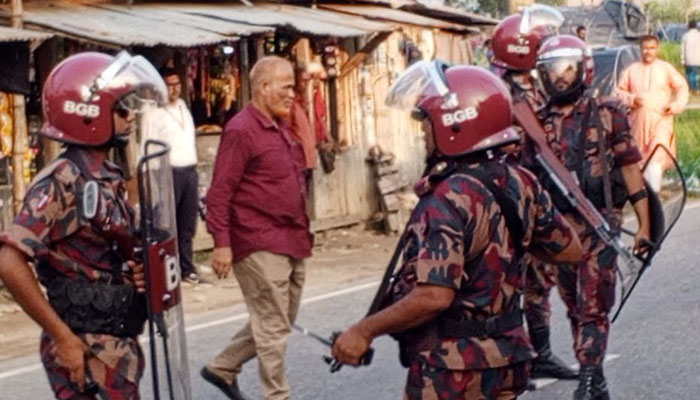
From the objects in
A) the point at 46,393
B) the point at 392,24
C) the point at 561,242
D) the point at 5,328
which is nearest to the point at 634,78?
the point at 392,24

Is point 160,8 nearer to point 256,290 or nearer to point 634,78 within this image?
point 634,78

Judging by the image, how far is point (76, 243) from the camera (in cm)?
543

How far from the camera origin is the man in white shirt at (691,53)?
34875 millimetres

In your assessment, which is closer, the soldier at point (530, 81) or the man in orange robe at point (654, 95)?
the soldier at point (530, 81)

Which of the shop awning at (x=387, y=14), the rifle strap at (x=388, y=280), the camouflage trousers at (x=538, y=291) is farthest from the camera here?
the shop awning at (x=387, y=14)

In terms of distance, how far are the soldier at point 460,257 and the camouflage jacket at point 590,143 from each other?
2794mm

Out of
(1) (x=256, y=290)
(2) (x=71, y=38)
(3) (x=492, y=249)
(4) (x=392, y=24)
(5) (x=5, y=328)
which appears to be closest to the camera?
(3) (x=492, y=249)

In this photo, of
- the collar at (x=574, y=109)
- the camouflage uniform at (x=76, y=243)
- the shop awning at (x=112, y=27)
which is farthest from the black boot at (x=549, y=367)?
the shop awning at (x=112, y=27)

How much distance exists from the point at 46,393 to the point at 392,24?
9587mm

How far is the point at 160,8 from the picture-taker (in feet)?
50.9

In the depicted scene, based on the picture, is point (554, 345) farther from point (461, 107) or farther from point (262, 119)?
point (461, 107)

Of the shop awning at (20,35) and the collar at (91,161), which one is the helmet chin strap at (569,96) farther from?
the shop awning at (20,35)

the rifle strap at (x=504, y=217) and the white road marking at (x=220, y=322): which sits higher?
the rifle strap at (x=504, y=217)

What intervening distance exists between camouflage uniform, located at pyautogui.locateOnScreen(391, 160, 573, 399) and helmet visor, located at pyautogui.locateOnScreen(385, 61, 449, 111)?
26 centimetres
